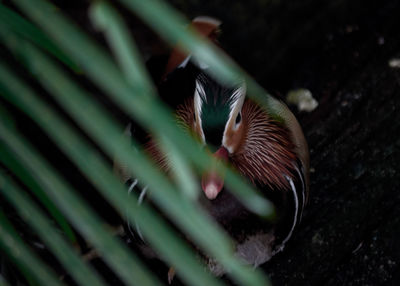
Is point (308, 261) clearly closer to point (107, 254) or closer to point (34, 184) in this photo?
point (34, 184)

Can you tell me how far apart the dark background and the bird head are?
0.30 m

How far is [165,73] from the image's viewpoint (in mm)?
1255

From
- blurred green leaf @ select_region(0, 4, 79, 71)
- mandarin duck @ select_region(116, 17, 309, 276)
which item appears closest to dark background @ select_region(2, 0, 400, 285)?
mandarin duck @ select_region(116, 17, 309, 276)

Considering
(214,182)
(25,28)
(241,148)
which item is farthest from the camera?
(241,148)

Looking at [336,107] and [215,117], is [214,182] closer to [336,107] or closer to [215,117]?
[215,117]

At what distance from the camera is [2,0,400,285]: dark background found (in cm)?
116

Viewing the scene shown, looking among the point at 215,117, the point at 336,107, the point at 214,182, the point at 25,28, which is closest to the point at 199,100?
the point at 215,117

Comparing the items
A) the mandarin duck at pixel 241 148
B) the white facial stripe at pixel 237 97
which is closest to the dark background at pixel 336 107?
the mandarin duck at pixel 241 148

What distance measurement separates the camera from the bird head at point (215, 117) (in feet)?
3.13

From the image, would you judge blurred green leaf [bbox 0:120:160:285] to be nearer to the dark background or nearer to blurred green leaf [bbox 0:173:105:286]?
blurred green leaf [bbox 0:173:105:286]

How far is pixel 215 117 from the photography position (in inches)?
37.8

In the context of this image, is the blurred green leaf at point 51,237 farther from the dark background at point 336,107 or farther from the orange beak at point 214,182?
the dark background at point 336,107

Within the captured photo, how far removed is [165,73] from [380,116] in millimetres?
569

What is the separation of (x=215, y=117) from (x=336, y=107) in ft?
1.91
